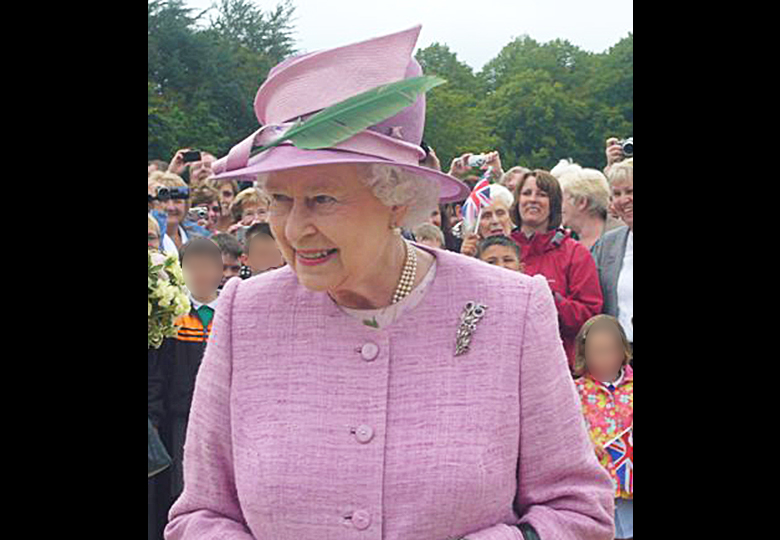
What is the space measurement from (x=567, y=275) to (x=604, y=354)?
65 cm

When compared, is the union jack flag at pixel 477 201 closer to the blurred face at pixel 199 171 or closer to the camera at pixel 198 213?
the camera at pixel 198 213

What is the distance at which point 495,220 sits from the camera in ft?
20.2

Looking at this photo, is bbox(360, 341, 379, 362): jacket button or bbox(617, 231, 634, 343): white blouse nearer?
bbox(360, 341, 379, 362): jacket button

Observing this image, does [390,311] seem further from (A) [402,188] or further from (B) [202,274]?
(B) [202,274]

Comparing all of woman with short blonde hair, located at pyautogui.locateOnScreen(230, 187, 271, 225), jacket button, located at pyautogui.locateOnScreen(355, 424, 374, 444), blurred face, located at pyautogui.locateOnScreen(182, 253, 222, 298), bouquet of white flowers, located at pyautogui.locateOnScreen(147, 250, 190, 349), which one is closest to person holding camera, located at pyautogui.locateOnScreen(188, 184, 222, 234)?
woman with short blonde hair, located at pyautogui.locateOnScreen(230, 187, 271, 225)

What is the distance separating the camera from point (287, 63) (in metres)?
2.08

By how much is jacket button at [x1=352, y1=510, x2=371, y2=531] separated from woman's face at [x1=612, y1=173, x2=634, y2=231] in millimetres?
4056

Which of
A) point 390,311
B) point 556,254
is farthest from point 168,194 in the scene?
point 390,311

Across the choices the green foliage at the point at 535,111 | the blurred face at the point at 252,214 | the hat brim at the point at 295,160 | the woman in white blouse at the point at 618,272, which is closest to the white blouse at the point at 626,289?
the woman in white blouse at the point at 618,272

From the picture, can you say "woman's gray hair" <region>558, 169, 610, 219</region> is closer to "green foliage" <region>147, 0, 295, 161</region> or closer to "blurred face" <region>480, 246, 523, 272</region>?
"blurred face" <region>480, 246, 523, 272</region>

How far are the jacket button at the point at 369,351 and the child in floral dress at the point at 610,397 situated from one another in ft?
8.61

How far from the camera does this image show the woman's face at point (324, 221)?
6.70ft

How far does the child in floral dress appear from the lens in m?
4.58

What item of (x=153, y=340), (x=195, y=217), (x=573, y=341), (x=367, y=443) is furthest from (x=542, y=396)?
(x=195, y=217)
